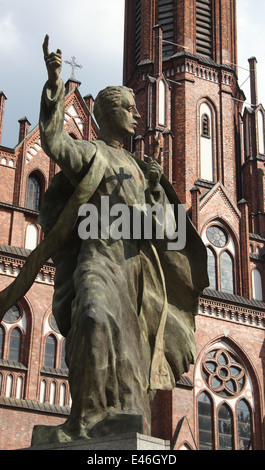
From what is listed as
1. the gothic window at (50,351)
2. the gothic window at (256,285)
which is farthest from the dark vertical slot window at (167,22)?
the gothic window at (50,351)

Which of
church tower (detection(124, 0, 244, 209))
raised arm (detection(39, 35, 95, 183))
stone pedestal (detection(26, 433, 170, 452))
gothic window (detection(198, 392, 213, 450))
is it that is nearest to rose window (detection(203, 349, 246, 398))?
gothic window (detection(198, 392, 213, 450))

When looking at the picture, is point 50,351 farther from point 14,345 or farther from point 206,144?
point 206,144

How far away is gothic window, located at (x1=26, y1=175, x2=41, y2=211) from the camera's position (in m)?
22.5

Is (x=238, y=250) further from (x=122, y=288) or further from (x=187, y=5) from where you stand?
(x=122, y=288)

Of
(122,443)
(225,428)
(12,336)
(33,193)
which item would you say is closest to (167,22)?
(33,193)

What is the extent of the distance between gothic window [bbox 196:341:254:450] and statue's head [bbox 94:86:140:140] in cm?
1841

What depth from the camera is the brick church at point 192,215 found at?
2012 centimetres

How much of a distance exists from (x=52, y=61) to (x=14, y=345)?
16.8 meters

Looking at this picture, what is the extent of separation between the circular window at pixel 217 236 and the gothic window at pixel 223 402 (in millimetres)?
3513

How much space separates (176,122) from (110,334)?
2491cm

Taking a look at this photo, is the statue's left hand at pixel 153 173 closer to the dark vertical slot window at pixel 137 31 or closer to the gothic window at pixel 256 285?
the gothic window at pixel 256 285

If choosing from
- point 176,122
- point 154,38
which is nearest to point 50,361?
point 176,122

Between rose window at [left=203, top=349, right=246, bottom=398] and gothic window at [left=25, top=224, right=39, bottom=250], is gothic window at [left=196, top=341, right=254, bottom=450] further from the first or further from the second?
gothic window at [left=25, top=224, right=39, bottom=250]

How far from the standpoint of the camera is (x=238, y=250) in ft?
84.1
